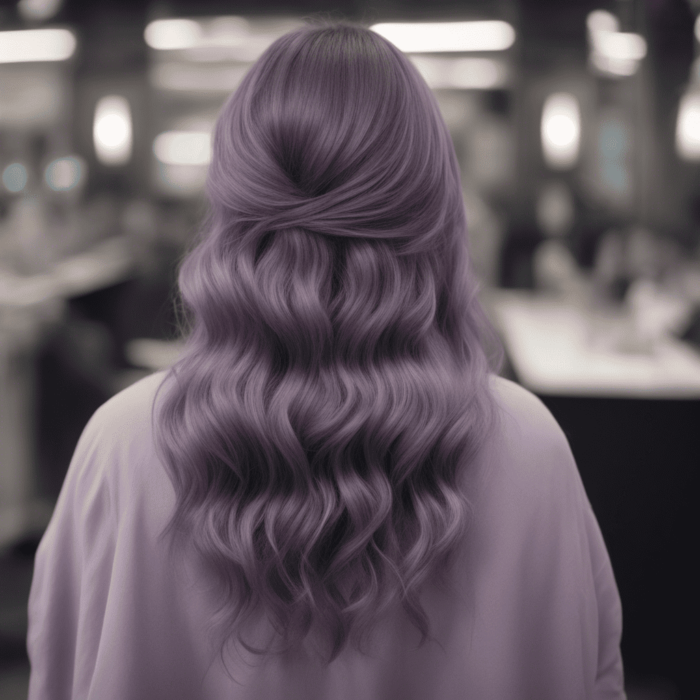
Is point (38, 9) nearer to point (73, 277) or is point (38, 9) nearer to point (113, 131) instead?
point (113, 131)

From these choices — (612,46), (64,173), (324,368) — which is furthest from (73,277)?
(612,46)

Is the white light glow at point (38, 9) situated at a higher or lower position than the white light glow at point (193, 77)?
higher

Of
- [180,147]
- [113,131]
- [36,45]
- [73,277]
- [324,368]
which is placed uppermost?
[36,45]

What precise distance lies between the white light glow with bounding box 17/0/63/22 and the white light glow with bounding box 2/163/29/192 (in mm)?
1206

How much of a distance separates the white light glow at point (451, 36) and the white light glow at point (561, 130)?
0.65 m

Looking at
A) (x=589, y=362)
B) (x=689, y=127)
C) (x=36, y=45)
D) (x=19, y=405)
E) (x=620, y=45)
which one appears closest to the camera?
(x=589, y=362)

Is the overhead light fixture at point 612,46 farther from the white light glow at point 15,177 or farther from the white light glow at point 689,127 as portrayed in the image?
the white light glow at point 15,177

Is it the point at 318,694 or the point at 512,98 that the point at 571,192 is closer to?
the point at 512,98

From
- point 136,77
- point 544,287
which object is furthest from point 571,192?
point 136,77

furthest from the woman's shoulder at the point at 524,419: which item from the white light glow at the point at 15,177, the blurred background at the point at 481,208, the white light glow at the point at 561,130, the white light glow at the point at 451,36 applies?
the white light glow at the point at 15,177

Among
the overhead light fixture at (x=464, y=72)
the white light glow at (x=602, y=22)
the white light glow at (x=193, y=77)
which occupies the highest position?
the white light glow at (x=602, y=22)

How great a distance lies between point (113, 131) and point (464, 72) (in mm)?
3288

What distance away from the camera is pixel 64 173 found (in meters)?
5.52

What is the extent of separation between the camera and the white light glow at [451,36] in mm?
5020
